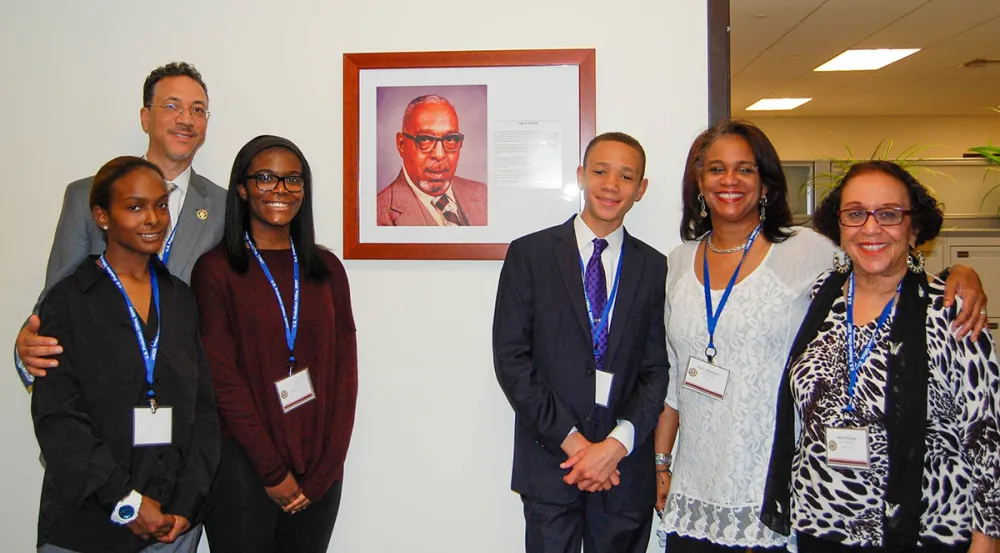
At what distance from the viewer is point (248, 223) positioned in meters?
2.19

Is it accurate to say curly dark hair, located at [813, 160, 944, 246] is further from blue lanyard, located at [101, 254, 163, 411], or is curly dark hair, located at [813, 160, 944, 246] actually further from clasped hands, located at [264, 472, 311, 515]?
blue lanyard, located at [101, 254, 163, 411]

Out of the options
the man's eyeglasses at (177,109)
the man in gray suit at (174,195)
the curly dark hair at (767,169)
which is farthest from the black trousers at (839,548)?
the man's eyeglasses at (177,109)

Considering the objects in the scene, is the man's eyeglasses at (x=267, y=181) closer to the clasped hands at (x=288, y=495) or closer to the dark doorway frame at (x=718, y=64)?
the clasped hands at (x=288, y=495)

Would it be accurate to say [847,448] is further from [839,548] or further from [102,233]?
[102,233]

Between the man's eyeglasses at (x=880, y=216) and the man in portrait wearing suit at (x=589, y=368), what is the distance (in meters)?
0.60

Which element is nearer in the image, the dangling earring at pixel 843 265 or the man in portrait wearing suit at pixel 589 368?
the dangling earring at pixel 843 265

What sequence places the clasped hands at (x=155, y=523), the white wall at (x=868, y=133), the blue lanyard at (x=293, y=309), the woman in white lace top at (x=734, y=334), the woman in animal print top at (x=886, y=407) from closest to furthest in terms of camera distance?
the woman in animal print top at (x=886, y=407)
the clasped hands at (x=155, y=523)
the woman in white lace top at (x=734, y=334)
the blue lanyard at (x=293, y=309)
the white wall at (x=868, y=133)

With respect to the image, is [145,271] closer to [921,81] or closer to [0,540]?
[0,540]

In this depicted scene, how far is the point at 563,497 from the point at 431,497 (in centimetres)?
81

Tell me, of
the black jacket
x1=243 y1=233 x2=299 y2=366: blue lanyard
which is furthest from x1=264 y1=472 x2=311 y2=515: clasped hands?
x1=243 y1=233 x2=299 y2=366: blue lanyard

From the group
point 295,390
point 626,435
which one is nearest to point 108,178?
point 295,390

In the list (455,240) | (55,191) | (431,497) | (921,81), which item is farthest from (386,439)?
(921,81)

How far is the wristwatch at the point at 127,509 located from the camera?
1736 mm

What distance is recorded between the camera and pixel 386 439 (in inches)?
108
